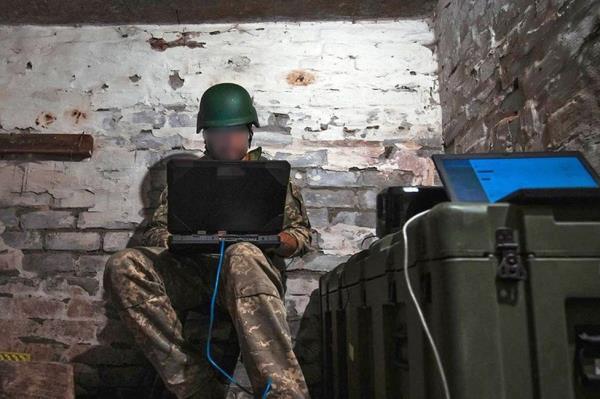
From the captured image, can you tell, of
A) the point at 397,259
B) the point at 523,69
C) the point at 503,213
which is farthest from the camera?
the point at 523,69

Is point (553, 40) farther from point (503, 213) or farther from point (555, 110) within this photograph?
point (503, 213)

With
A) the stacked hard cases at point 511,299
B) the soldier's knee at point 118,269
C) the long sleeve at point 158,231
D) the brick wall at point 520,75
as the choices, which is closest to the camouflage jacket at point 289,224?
the long sleeve at point 158,231

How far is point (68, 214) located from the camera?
7.24ft

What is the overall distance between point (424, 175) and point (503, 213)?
1513 mm

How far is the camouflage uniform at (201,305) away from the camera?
46.9 inches

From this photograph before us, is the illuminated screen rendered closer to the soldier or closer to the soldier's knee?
the soldier

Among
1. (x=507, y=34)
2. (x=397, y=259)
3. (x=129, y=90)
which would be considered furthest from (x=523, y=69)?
(x=129, y=90)

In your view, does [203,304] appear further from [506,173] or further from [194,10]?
[194,10]

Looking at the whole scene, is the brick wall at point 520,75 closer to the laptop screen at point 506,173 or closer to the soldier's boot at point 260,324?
the laptop screen at point 506,173

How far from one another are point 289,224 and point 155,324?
0.65m

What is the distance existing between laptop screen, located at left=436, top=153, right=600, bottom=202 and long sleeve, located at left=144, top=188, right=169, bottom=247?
3.53ft

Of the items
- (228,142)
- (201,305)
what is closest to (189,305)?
(201,305)

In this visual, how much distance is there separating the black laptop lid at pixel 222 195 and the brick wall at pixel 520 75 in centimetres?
77

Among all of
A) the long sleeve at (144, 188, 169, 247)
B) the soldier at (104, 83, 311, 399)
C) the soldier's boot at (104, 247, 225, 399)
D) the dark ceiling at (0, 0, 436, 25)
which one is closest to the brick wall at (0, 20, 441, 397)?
the dark ceiling at (0, 0, 436, 25)
